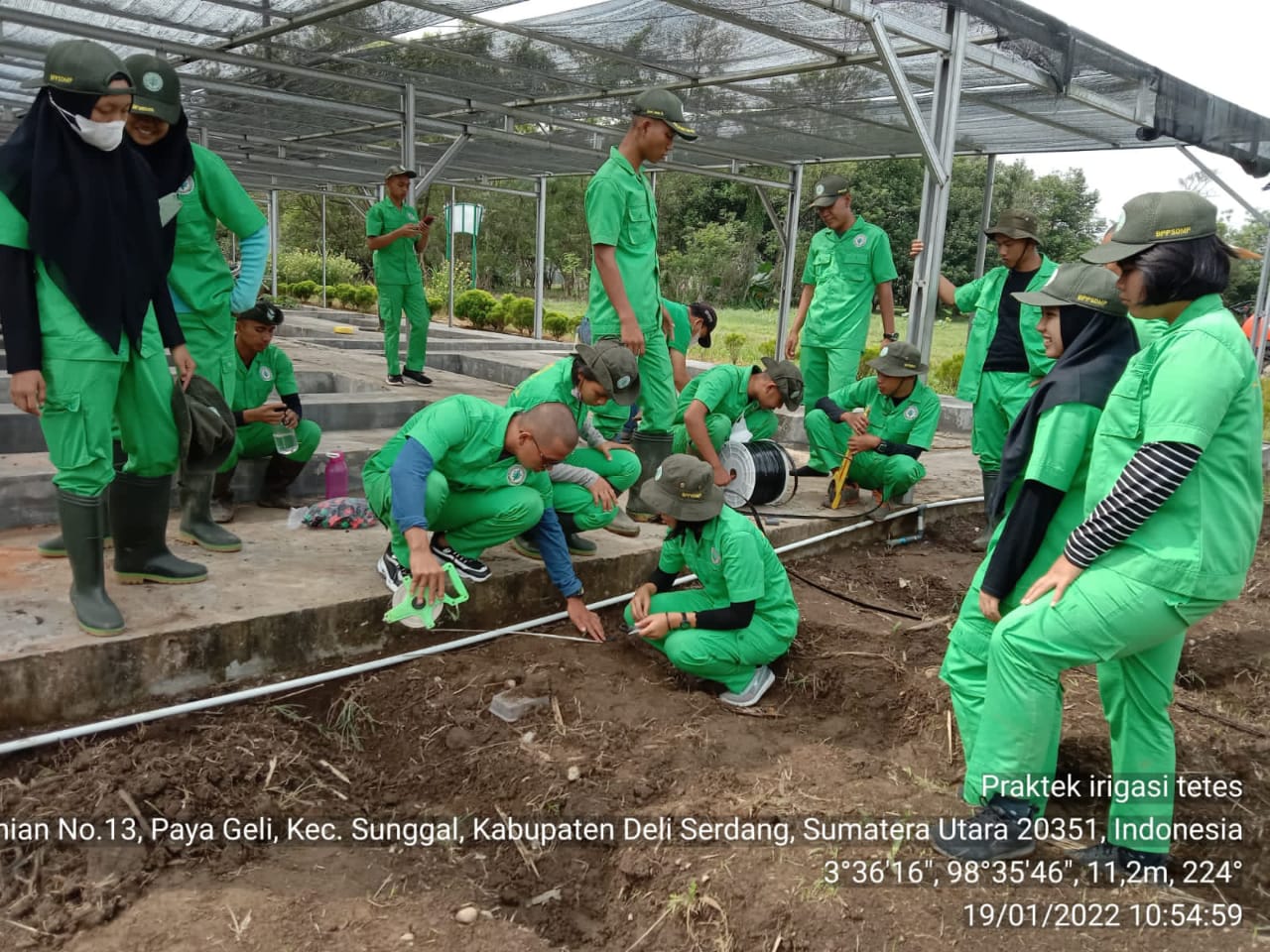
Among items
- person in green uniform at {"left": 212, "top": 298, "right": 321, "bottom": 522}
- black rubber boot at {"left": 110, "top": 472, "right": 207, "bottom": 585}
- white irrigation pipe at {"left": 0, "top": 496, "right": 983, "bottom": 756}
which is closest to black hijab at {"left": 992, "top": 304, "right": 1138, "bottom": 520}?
white irrigation pipe at {"left": 0, "top": 496, "right": 983, "bottom": 756}

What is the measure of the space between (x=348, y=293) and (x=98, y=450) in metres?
19.9

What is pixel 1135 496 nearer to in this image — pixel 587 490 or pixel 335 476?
pixel 587 490

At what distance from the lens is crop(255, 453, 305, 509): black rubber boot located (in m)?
4.79

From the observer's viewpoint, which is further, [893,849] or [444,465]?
[444,465]

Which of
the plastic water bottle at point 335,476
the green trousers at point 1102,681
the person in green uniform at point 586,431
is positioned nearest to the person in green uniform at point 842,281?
the person in green uniform at point 586,431

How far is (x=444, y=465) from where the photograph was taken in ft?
11.5

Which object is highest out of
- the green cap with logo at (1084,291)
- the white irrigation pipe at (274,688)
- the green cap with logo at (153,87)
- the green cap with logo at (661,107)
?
the green cap with logo at (661,107)

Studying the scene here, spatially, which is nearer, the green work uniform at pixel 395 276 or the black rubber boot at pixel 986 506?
Answer: the black rubber boot at pixel 986 506

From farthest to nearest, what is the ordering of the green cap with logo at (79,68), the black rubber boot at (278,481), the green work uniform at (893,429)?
the green work uniform at (893,429) → the black rubber boot at (278,481) → the green cap with logo at (79,68)

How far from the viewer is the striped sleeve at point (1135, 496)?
2.03 meters

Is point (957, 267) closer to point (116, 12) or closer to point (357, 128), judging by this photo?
point (357, 128)

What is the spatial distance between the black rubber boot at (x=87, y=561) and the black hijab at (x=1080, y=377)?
2710 mm

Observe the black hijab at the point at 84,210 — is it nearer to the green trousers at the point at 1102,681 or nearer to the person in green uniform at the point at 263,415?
the person in green uniform at the point at 263,415

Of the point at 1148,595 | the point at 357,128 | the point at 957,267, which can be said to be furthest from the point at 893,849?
the point at 957,267
